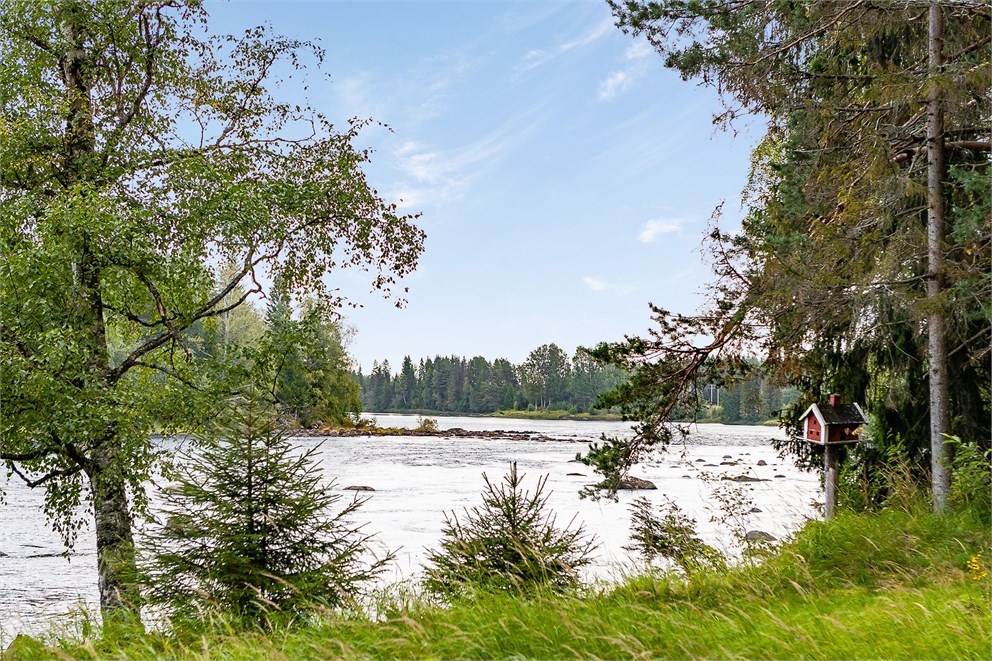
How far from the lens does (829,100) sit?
30.2 feet

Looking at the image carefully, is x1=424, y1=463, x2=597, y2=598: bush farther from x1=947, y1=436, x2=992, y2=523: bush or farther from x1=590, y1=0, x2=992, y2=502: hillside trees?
x1=947, y1=436, x2=992, y2=523: bush

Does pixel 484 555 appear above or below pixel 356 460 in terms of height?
above

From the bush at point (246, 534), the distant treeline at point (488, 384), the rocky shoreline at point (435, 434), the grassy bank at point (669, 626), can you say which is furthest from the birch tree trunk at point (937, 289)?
the distant treeline at point (488, 384)

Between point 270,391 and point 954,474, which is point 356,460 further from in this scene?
point 954,474

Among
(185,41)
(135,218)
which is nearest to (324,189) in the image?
(135,218)

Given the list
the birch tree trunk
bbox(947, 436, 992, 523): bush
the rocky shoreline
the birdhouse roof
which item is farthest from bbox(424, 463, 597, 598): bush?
the rocky shoreline

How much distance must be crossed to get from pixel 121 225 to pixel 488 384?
84.9 m

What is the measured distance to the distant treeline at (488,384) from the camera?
88.8 m

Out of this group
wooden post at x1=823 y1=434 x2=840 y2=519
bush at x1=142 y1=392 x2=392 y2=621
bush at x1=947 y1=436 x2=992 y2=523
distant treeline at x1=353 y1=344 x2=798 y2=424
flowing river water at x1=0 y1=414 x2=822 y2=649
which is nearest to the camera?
bush at x1=142 y1=392 x2=392 y2=621

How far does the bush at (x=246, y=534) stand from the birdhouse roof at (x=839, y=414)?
6040mm

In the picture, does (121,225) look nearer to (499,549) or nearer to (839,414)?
(499,549)

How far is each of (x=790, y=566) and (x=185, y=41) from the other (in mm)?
10348

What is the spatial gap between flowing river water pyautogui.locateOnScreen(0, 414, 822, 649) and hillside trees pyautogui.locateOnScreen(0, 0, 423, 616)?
5.73 ft

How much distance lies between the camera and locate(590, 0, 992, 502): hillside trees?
25.9 feet
